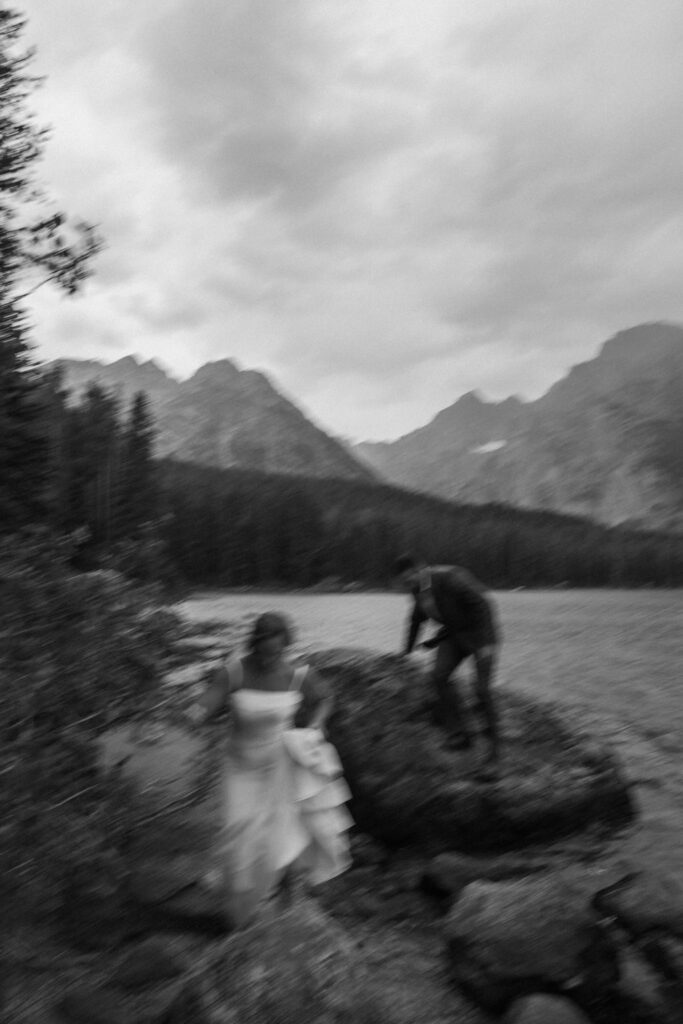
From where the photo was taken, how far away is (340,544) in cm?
9881

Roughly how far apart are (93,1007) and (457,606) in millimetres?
4898

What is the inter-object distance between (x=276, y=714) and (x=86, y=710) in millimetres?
1870

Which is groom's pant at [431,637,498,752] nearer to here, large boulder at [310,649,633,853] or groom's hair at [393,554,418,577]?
large boulder at [310,649,633,853]

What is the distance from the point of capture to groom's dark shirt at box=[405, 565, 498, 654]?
909cm

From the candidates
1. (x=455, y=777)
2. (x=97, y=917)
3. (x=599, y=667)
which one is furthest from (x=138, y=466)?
(x=97, y=917)

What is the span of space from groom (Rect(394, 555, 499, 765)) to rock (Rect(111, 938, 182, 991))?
3689 mm

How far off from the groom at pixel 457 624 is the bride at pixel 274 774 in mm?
3564

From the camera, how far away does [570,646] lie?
37.9m

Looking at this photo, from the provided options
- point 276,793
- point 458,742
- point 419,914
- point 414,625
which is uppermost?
point 414,625

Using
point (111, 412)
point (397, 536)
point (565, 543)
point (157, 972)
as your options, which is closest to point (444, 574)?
point (157, 972)

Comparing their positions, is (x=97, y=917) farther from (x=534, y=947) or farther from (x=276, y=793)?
(x=534, y=947)

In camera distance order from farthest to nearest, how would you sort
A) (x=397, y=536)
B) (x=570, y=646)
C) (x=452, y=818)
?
(x=397, y=536) < (x=570, y=646) < (x=452, y=818)

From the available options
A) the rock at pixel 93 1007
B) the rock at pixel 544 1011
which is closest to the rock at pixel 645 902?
the rock at pixel 544 1011

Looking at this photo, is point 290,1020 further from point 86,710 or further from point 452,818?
point 452,818
